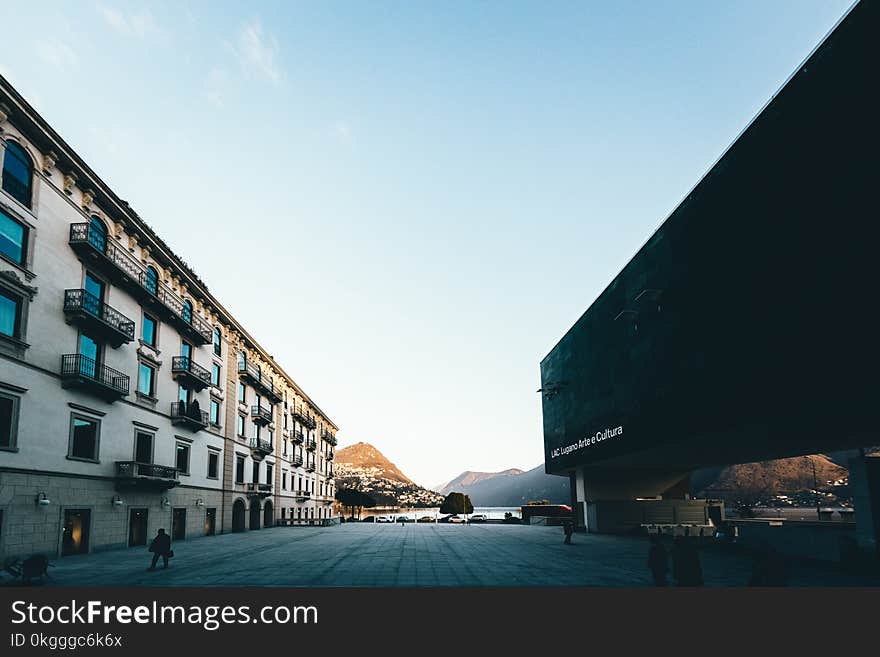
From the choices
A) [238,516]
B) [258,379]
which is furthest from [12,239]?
[238,516]

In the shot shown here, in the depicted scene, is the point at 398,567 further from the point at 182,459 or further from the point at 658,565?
the point at 182,459

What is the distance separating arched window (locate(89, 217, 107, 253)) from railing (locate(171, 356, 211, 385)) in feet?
33.1

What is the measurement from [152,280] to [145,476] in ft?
37.1

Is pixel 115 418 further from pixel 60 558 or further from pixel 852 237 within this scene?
pixel 852 237

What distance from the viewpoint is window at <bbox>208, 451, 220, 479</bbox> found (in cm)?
4494

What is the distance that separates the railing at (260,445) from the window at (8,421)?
31711 mm

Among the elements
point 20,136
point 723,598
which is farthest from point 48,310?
point 723,598

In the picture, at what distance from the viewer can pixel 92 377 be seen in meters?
28.2

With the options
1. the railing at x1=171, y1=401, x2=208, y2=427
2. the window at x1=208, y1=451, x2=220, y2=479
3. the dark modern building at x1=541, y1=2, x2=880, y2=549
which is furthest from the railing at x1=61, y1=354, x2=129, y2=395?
the dark modern building at x1=541, y1=2, x2=880, y2=549

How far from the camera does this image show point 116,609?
12.2 m

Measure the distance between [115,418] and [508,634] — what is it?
87.8 ft

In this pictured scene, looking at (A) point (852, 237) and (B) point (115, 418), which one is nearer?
Result: (A) point (852, 237)

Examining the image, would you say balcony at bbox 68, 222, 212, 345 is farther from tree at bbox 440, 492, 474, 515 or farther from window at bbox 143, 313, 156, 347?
tree at bbox 440, 492, 474, 515

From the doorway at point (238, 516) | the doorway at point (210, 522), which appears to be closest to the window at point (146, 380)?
the doorway at point (210, 522)
